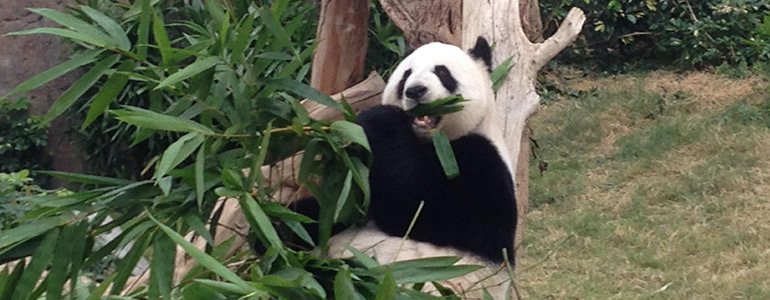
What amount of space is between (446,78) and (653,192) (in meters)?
3.16

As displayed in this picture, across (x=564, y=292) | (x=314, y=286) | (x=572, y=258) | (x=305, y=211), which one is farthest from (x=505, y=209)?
(x=572, y=258)

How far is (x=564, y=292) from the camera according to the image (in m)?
3.96

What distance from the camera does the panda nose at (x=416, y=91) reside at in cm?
201

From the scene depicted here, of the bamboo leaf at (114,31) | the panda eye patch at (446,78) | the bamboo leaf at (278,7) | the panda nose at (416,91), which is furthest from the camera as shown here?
the panda eye patch at (446,78)

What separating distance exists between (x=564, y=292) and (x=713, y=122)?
2281 mm

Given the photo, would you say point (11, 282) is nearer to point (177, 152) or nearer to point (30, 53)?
point (177, 152)

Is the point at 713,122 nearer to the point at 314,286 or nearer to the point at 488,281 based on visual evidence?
the point at 488,281

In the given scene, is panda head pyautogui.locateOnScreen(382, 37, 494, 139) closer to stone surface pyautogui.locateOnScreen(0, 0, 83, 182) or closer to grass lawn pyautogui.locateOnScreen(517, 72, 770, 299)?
grass lawn pyautogui.locateOnScreen(517, 72, 770, 299)

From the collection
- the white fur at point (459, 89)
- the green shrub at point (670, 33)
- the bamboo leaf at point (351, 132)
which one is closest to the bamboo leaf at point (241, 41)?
the bamboo leaf at point (351, 132)

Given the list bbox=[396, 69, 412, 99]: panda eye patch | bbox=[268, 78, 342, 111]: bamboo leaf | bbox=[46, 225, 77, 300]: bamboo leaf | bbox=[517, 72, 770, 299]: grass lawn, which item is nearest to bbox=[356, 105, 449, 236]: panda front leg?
bbox=[396, 69, 412, 99]: panda eye patch

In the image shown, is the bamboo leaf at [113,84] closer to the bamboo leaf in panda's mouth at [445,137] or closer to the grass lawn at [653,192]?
the bamboo leaf in panda's mouth at [445,137]

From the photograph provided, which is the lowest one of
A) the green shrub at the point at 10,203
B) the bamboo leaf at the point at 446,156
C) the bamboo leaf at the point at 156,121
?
the green shrub at the point at 10,203

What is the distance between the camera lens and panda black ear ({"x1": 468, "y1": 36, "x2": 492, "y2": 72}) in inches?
89.3

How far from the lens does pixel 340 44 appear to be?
8.61 ft
